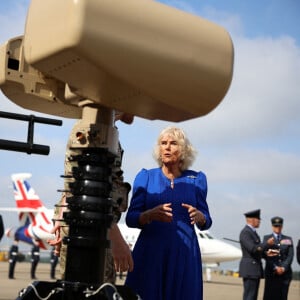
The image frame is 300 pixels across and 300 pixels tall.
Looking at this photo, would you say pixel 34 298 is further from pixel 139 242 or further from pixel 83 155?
pixel 139 242

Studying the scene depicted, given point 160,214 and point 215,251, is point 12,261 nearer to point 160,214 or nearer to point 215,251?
point 215,251

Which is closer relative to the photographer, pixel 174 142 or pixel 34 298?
pixel 34 298

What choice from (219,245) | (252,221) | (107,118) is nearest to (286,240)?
(252,221)

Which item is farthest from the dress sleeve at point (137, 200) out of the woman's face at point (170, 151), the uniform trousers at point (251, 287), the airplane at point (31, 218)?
the airplane at point (31, 218)

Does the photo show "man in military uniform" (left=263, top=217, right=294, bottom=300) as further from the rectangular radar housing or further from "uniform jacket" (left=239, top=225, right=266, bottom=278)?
the rectangular radar housing

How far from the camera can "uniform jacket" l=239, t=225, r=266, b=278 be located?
8766 mm

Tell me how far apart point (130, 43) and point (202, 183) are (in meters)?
1.74

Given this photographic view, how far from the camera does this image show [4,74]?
195 cm

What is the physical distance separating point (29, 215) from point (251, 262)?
29.1 metres

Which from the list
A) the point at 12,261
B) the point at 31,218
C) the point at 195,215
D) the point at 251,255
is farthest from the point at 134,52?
the point at 31,218

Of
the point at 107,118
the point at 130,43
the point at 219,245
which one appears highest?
the point at 130,43

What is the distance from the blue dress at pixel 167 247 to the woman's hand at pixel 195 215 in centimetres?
7

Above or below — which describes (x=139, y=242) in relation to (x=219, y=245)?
above

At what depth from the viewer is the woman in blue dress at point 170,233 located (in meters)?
3.07
